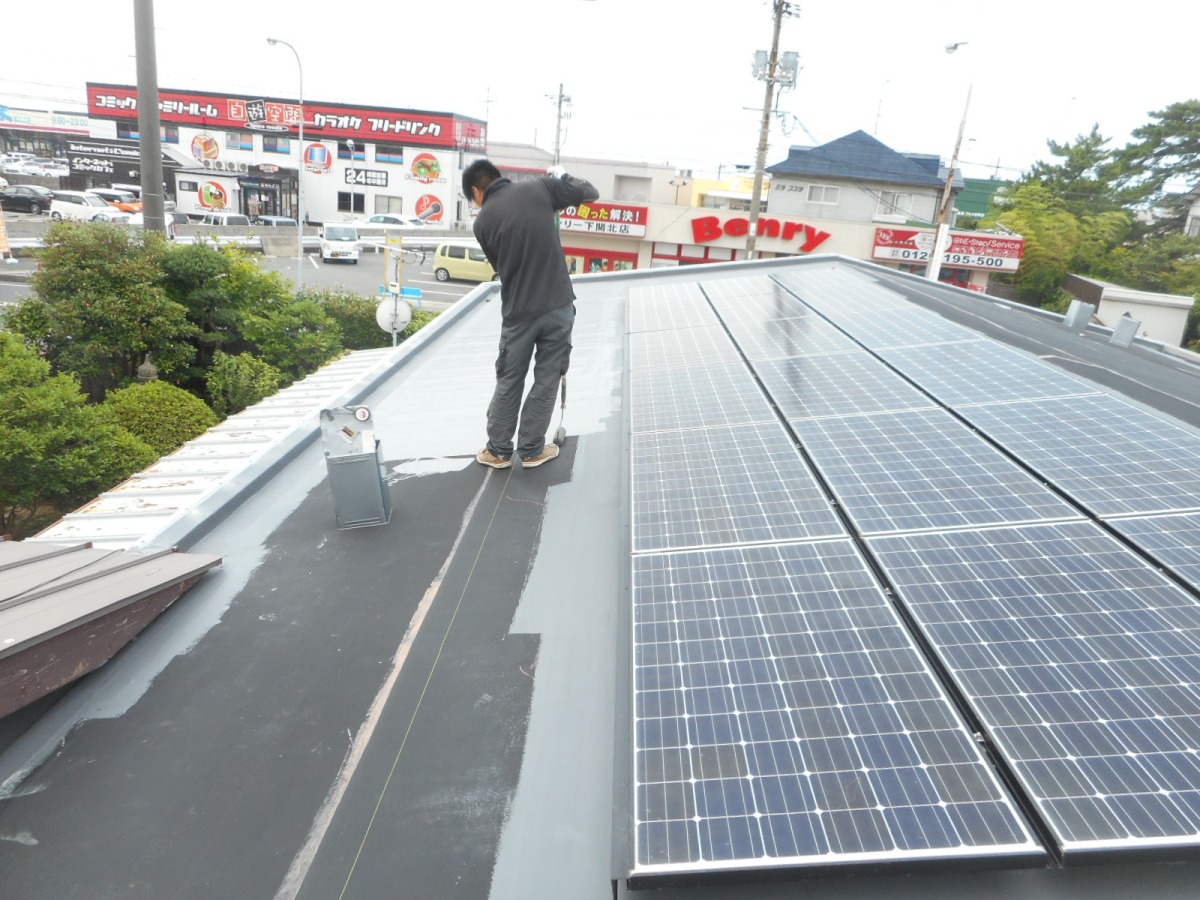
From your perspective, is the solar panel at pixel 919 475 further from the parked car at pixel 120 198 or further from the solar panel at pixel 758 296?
the parked car at pixel 120 198

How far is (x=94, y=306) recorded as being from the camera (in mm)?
14781

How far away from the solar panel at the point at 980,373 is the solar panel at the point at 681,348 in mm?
1395

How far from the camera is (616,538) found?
4469mm

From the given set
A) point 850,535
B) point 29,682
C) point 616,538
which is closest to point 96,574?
point 29,682

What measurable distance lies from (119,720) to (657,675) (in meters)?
2.23

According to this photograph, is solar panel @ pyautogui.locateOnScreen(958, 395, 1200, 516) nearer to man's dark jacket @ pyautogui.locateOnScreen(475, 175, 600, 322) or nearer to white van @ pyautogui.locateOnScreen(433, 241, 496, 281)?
man's dark jacket @ pyautogui.locateOnScreen(475, 175, 600, 322)

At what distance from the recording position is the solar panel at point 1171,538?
2.87 m

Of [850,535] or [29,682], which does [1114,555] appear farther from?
[29,682]

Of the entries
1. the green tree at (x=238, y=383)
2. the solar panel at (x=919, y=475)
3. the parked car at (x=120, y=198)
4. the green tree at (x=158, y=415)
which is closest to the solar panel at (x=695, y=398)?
the solar panel at (x=919, y=475)

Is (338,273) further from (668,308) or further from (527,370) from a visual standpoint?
(527,370)

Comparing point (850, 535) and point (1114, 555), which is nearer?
point (1114, 555)

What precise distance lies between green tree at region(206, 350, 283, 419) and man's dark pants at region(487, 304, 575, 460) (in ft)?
40.5

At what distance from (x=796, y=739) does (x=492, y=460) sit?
3468mm

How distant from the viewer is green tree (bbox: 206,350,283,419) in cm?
1584
